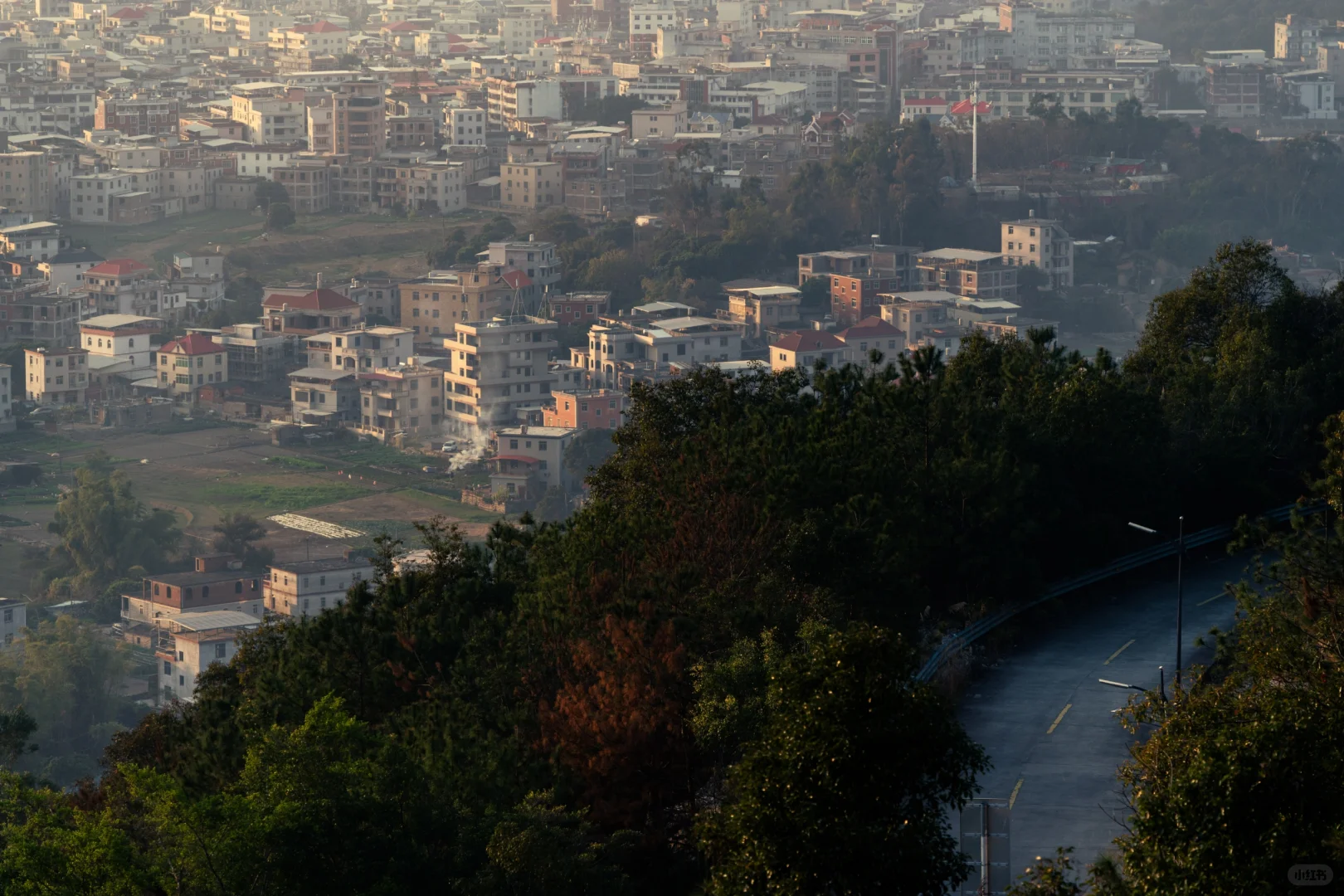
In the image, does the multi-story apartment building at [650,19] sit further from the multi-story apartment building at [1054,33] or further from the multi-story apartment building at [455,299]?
the multi-story apartment building at [455,299]

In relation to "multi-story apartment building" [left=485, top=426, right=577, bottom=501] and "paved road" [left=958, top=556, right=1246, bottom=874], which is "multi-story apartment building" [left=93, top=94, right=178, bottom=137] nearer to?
"multi-story apartment building" [left=485, top=426, right=577, bottom=501]

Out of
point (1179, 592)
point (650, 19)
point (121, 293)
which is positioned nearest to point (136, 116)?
point (121, 293)

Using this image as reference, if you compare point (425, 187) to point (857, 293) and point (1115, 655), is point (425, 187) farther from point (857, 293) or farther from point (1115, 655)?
point (1115, 655)

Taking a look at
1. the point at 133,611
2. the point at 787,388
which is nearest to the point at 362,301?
the point at 133,611

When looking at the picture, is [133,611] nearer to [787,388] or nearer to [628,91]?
[787,388]

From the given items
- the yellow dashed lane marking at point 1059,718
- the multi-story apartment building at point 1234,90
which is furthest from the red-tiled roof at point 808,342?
the multi-story apartment building at point 1234,90

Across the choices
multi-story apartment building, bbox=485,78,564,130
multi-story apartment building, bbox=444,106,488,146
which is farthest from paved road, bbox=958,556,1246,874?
multi-story apartment building, bbox=485,78,564,130
